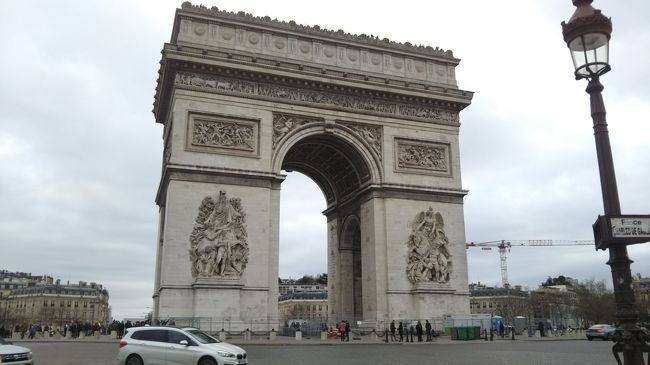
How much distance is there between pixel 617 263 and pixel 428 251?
86.1 feet

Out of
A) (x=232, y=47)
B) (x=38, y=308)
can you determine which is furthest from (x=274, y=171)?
(x=38, y=308)

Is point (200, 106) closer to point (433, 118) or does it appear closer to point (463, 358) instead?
point (433, 118)

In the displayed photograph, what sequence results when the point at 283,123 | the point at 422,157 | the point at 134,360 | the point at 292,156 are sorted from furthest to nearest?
the point at 292,156
the point at 422,157
the point at 283,123
the point at 134,360

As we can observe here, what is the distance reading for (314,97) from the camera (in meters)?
32.6

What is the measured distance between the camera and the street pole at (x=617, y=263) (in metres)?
6.05

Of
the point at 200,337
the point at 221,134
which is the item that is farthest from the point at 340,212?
the point at 200,337

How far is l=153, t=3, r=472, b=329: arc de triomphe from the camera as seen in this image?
93.0 feet

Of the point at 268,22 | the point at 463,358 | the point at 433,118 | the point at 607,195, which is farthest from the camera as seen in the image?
the point at 433,118

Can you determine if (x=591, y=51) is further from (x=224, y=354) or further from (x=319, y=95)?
(x=319, y=95)

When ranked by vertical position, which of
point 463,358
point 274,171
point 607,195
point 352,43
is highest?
point 352,43

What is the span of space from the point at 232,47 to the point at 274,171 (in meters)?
7.22

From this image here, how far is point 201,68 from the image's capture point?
98.4 ft

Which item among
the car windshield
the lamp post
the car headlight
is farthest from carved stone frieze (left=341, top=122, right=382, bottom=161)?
the lamp post

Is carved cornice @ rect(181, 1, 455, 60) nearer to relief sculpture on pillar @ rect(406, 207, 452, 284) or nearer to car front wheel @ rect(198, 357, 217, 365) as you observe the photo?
relief sculpture on pillar @ rect(406, 207, 452, 284)
